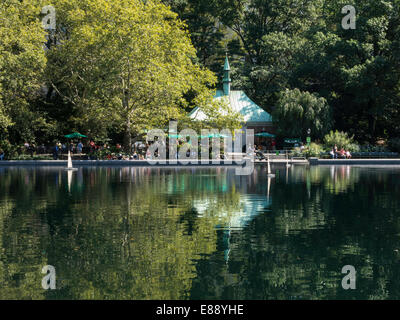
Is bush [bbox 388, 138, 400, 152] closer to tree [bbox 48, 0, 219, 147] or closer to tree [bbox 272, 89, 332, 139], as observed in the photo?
tree [bbox 272, 89, 332, 139]

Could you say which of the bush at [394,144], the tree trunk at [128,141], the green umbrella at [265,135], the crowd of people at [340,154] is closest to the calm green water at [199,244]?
the crowd of people at [340,154]

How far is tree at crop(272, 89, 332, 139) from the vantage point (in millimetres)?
56781

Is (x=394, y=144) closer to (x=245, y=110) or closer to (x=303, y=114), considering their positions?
(x=303, y=114)

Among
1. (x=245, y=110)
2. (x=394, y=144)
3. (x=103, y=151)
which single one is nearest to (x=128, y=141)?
(x=103, y=151)

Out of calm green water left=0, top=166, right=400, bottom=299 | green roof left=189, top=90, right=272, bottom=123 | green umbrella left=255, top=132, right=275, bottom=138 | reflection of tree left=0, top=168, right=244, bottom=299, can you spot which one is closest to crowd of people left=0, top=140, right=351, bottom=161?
green umbrella left=255, top=132, right=275, bottom=138

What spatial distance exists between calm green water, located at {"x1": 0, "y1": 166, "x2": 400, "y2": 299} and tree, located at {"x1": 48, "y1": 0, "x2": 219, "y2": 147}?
85.1 feet

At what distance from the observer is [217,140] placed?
51.5 meters

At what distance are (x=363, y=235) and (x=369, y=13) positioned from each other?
48360 millimetres

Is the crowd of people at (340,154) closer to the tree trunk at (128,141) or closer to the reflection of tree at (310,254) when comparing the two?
the tree trunk at (128,141)

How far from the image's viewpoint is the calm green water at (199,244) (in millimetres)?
9867

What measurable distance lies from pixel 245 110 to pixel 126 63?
2091cm

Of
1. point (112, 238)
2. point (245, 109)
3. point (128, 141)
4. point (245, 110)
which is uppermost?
point (245, 109)

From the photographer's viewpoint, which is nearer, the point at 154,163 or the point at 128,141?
the point at 154,163

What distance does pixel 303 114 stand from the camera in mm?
57156
